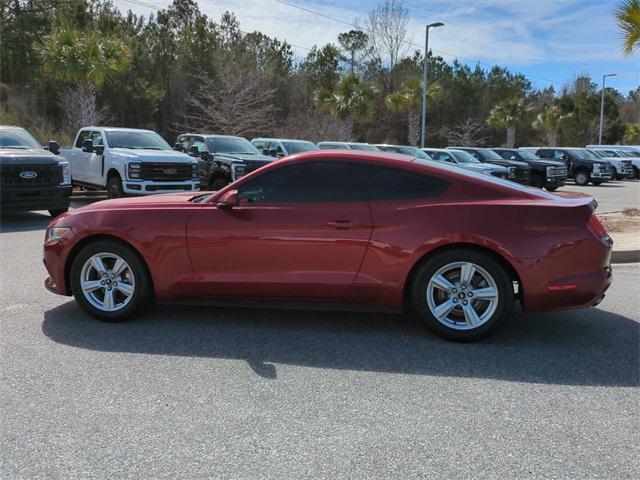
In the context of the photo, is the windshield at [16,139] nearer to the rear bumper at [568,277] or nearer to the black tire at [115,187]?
the black tire at [115,187]

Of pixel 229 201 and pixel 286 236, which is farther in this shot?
pixel 229 201

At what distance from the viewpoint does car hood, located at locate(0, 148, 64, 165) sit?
1127 cm

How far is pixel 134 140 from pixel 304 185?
36.1 ft

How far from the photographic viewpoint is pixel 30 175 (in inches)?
453

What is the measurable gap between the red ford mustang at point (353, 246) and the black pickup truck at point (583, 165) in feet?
83.4

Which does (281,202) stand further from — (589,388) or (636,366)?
(636,366)

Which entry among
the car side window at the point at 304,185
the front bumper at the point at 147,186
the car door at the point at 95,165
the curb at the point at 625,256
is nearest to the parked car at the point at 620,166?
the curb at the point at 625,256

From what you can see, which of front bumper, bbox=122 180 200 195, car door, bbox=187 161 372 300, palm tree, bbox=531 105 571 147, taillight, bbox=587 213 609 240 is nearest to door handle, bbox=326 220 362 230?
car door, bbox=187 161 372 300

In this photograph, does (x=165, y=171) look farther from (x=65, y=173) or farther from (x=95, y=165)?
(x=65, y=173)

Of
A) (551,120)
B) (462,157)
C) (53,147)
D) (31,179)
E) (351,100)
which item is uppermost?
(351,100)

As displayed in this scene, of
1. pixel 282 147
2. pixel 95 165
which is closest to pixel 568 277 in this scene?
pixel 95 165

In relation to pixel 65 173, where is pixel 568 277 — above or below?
below

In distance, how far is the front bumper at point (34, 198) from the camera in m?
11.3

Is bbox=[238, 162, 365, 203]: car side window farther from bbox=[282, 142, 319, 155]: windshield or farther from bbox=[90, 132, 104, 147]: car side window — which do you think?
bbox=[282, 142, 319, 155]: windshield
